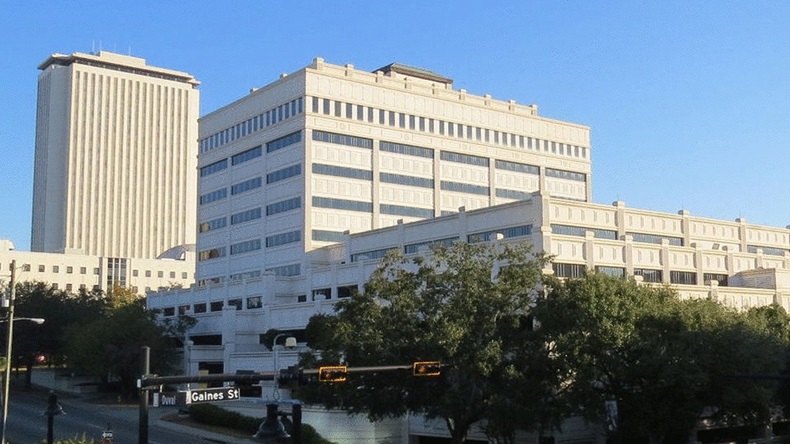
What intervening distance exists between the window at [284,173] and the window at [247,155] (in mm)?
3305

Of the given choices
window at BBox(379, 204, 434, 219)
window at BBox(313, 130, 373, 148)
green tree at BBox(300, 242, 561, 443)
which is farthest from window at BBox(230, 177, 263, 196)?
green tree at BBox(300, 242, 561, 443)

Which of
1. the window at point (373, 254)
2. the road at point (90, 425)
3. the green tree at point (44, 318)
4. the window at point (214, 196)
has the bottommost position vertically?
the road at point (90, 425)

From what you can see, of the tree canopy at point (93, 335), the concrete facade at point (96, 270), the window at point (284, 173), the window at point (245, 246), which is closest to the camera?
the tree canopy at point (93, 335)

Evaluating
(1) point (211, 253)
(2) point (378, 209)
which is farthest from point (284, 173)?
(1) point (211, 253)

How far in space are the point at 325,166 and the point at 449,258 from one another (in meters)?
49.0

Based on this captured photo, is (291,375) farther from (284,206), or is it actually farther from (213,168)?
(213,168)

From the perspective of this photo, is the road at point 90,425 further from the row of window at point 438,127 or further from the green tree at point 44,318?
the row of window at point 438,127

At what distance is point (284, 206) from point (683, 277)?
42541 mm

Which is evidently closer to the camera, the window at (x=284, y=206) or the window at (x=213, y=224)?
the window at (x=284, y=206)

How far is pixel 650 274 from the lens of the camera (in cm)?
7362

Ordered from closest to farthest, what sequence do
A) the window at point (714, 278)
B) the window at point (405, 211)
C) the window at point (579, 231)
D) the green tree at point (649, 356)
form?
the green tree at point (649, 356), the window at point (579, 231), the window at point (714, 278), the window at point (405, 211)

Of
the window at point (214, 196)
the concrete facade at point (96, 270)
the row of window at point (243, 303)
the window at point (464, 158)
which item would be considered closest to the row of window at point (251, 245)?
the window at point (214, 196)

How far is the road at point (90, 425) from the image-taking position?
59.6 m

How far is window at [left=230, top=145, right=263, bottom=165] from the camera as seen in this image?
103 metres
